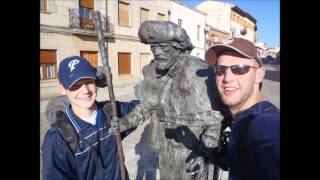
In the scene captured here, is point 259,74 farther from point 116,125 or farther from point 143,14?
point 143,14

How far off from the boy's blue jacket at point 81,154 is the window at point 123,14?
12502 millimetres

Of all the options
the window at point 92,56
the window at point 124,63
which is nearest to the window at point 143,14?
the window at point 124,63

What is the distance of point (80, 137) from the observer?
198 centimetres

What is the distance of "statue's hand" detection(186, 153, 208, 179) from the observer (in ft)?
7.48

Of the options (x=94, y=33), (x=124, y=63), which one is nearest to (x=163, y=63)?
(x=94, y=33)

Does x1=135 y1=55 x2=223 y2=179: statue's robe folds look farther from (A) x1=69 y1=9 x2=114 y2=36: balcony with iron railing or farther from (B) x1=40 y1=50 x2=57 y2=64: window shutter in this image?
(A) x1=69 y1=9 x2=114 y2=36: balcony with iron railing

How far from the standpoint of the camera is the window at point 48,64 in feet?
33.7

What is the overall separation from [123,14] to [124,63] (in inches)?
90.2

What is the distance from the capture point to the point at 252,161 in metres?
1.30

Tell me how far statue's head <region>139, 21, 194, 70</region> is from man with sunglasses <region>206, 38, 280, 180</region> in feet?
1.20

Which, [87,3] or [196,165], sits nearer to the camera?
[196,165]
